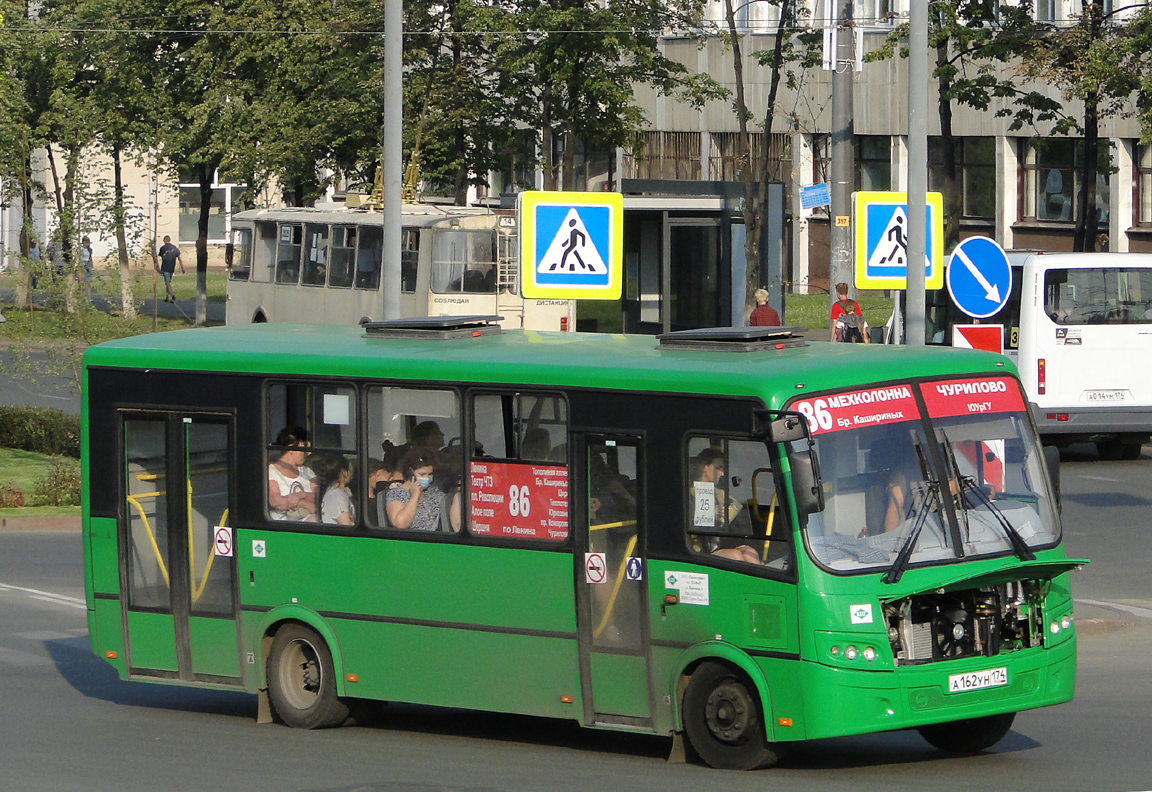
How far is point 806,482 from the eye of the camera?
864cm

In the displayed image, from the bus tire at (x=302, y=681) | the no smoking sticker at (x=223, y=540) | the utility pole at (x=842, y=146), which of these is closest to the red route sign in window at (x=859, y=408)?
the bus tire at (x=302, y=681)

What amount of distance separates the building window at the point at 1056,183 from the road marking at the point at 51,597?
31.2 m

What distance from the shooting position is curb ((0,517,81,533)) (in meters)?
20.2

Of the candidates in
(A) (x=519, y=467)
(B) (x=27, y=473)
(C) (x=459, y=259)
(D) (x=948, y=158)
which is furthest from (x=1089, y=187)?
(A) (x=519, y=467)

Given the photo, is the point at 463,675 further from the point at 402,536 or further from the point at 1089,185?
the point at 1089,185

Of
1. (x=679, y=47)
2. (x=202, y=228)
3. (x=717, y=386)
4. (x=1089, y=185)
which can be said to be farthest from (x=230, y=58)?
(x=717, y=386)

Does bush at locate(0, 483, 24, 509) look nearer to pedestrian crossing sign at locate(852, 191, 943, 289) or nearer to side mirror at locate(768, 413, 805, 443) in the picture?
pedestrian crossing sign at locate(852, 191, 943, 289)

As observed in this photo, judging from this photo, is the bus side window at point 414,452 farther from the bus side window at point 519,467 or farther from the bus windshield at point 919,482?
the bus windshield at point 919,482

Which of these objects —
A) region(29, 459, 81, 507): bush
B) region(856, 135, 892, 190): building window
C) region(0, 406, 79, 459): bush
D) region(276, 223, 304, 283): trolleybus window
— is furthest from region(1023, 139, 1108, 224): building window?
region(29, 459, 81, 507): bush

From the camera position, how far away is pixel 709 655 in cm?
898

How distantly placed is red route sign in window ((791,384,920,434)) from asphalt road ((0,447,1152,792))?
172cm

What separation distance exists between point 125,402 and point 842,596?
4.97 meters

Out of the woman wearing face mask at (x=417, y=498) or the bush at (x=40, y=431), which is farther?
the bush at (x=40, y=431)

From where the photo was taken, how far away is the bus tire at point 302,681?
34.6 feet
